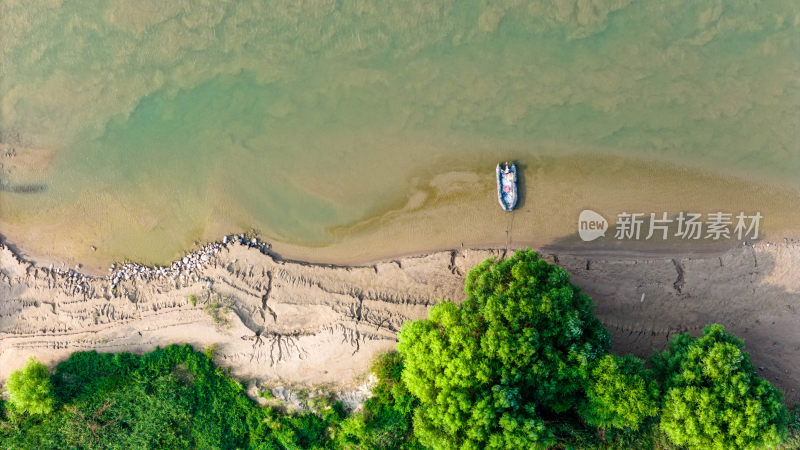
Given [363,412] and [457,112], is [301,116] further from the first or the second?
[363,412]

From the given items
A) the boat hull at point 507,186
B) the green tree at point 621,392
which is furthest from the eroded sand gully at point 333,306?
the green tree at point 621,392

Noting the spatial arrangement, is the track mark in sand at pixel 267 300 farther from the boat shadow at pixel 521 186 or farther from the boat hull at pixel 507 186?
the boat shadow at pixel 521 186

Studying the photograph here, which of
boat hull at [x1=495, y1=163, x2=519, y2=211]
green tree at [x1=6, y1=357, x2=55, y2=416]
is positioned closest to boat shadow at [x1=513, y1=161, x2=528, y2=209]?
boat hull at [x1=495, y1=163, x2=519, y2=211]

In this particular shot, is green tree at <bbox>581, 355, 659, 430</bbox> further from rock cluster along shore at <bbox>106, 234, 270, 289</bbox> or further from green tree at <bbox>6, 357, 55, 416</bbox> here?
green tree at <bbox>6, 357, 55, 416</bbox>

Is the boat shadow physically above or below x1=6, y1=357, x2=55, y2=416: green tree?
above

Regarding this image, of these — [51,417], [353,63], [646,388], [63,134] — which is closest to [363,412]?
[646,388]
